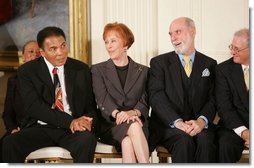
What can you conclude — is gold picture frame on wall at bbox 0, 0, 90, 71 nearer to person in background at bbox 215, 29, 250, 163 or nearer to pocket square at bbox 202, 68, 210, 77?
pocket square at bbox 202, 68, 210, 77

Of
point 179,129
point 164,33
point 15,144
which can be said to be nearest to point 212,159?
point 179,129

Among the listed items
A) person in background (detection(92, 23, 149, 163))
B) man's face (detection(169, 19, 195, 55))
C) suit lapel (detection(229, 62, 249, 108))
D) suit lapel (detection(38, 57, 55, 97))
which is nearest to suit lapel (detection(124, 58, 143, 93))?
person in background (detection(92, 23, 149, 163))

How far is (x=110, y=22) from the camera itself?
5.84 m

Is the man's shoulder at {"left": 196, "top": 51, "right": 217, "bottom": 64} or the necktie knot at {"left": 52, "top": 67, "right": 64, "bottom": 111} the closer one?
the necktie knot at {"left": 52, "top": 67, "right": 64, "bottom": 111}

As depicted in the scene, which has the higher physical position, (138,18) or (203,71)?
(138,18)

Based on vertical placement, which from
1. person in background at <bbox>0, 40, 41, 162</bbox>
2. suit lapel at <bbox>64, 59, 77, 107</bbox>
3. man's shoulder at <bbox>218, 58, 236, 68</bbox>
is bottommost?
person in background at <bbox>0, 40, 41, 162</bbox>

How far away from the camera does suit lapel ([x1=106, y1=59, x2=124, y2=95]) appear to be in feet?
18.7

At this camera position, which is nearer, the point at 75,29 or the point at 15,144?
the point at 15,144

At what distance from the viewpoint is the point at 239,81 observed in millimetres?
5707

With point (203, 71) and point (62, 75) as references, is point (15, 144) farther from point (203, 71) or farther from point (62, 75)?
point (203, 71)

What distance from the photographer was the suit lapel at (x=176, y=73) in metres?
5.71

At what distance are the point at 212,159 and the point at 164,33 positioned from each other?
1178 millimetres

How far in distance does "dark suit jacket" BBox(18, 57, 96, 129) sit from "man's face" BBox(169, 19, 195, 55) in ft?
2.62

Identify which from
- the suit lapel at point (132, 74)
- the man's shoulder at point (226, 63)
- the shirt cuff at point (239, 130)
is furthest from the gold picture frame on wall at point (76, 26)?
the shirt cuff at point (239, 130)
